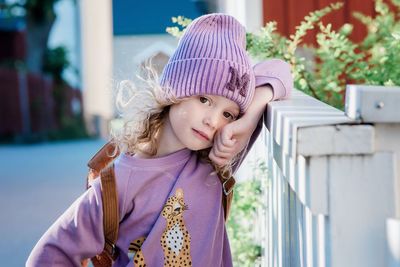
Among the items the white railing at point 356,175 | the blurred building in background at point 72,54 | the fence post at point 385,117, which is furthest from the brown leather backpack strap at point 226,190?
the blurred building in background at point 72,54

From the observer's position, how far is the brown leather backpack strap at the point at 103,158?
2.38 metres

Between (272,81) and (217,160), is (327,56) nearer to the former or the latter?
(272,81)

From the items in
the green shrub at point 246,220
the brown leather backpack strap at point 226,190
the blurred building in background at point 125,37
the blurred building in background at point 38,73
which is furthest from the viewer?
the blurred building in background at point 38,73

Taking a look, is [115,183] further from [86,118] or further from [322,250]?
[86,118]

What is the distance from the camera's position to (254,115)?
2.29 meters

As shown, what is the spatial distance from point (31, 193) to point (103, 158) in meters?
7.92

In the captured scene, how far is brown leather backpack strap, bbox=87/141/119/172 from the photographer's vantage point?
2383 mm

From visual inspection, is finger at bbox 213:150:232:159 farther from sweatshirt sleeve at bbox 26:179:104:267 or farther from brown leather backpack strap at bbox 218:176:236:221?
sweatshirt sleeve at bbox 26:179:104:267

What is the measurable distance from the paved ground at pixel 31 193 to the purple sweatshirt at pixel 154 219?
11.6ft

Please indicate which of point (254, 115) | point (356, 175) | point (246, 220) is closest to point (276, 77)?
point (254, 115)

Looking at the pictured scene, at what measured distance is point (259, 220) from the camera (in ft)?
12.0

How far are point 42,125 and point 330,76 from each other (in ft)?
72.4

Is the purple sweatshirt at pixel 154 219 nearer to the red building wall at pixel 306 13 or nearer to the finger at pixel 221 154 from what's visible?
the finger at pixel 221 154

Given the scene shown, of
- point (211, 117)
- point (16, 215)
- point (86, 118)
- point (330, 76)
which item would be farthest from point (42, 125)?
point (211, 117)
